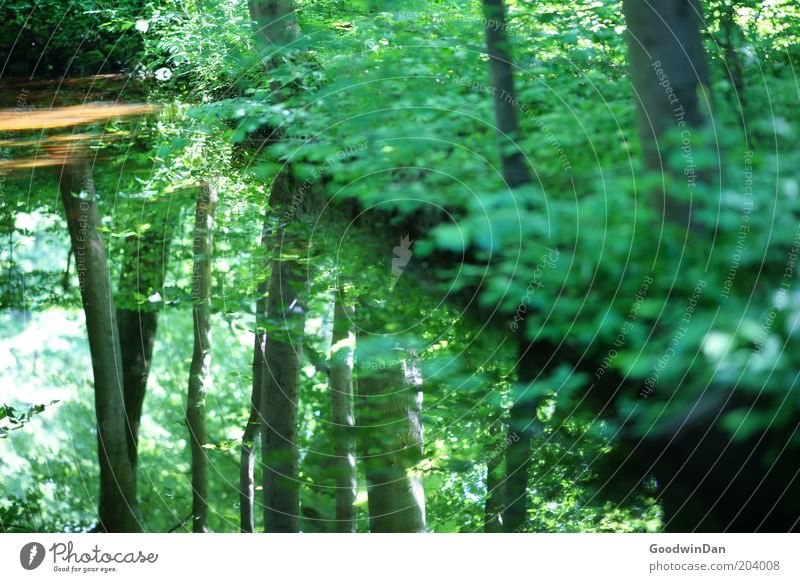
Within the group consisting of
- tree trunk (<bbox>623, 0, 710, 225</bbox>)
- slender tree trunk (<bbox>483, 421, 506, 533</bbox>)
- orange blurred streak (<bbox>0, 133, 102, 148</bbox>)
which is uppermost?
orange blurred streak (<bbox>0, 133, 102, 148</bbox>)

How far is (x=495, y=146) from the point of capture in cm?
386

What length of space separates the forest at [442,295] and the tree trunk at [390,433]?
12 mm

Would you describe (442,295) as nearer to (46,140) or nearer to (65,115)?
(46,140)

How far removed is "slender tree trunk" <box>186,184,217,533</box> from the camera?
358cm

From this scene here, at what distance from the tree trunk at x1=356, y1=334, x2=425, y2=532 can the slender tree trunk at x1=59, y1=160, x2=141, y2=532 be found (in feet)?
3.73

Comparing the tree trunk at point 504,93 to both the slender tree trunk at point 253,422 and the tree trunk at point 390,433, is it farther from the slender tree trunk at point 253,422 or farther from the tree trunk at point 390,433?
the slender tree trunk at point 253,422

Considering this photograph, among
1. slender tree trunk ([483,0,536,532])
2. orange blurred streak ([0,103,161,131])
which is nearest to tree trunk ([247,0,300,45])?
orange blurred streak ([0,103,161,131])

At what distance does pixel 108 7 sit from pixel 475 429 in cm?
715

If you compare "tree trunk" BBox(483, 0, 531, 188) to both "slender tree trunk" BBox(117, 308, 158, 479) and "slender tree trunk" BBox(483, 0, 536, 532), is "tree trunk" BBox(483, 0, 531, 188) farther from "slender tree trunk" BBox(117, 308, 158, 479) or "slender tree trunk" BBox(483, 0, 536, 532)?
"slender tree trunk" BBox(117, 308, 158, 479)

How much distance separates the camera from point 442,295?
12.2 feet

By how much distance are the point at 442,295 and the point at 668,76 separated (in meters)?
1.48

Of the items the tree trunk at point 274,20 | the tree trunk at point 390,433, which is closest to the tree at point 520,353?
the tree trunk at point 390,433

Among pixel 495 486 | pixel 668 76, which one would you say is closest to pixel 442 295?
pixel 495 486

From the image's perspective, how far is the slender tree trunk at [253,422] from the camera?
3523mm
